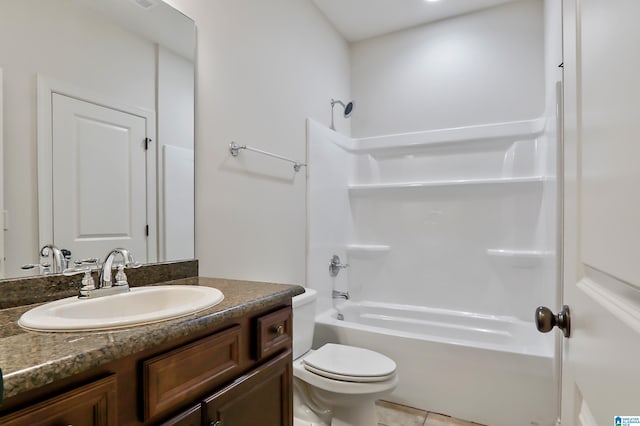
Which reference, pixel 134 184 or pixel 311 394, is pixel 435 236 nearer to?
pixel 311 394

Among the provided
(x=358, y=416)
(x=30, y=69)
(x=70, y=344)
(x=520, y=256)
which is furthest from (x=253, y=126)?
(x=520, y=256)

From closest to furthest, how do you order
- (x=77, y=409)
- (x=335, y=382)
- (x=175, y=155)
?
(x=77, y=409)
(x=175, y=155)
(x=335, y=382)

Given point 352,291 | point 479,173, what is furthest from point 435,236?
point 352,291

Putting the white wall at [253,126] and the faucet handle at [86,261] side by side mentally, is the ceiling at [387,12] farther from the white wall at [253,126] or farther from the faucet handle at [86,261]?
the faucet handle at [86,261]

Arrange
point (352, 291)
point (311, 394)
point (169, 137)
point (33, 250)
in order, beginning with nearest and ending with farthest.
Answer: point (33, 250) → point (169, 137) → point (311, 394) → point (352, 291)

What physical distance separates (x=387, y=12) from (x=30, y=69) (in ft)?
Answer: 8.30

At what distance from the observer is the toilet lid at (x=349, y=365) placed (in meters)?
1.63

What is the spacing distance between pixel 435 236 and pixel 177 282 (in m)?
2.19

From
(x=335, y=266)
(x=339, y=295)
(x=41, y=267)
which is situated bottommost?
(x=339, y=295)

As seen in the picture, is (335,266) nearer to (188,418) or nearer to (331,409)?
(331,409)

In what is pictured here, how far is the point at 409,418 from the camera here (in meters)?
2.09

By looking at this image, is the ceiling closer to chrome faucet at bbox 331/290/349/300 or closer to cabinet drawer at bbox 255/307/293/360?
chrome faucet at bbox 331/290/349/300

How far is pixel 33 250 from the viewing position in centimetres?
104

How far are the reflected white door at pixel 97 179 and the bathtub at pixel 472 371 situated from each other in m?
1.48
